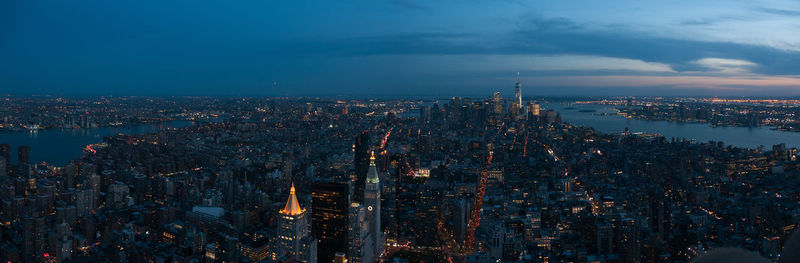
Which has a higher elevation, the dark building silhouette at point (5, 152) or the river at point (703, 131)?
the river at point (703, 131)

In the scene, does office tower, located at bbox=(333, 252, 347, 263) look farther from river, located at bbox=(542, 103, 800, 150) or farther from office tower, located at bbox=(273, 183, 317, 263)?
river, located at bbox=(542, 103, 800, 150)

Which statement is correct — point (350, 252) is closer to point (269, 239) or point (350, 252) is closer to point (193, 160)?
point (269, 239)

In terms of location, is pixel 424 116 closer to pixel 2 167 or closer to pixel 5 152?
pixel 5 152

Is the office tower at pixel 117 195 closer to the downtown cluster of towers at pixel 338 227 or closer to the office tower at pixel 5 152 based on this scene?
the office tower at pixel 5 152

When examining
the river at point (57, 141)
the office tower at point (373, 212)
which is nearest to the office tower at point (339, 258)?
the office tower at point (373, 212)

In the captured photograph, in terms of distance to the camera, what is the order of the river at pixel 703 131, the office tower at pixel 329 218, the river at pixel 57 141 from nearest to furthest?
the office tower at pixel 329 218
the river at pixel 57 141
the river at pixel 703 131

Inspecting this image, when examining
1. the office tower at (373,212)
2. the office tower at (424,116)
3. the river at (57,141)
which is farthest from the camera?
the office tower at (424,116)

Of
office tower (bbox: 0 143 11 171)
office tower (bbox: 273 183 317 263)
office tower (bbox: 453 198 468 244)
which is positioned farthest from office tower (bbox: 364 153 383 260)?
office tower (bbox: 0 143 11 171)

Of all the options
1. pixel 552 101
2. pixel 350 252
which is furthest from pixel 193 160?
pixel 552 101
